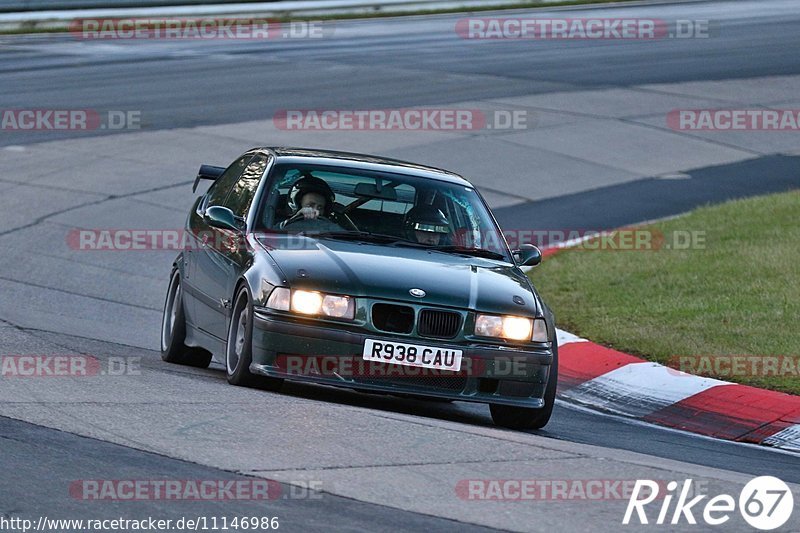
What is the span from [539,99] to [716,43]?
9.01 meters

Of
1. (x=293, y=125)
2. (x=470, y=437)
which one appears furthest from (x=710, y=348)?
(x=293, y=125)

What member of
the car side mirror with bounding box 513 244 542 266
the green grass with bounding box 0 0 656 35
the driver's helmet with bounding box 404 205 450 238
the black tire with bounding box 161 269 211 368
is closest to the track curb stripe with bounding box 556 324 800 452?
the car side mirror with bounding box 513 244 542 266

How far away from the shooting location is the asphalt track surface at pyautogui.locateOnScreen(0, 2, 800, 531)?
6.59 m

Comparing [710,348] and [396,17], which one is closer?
[710,348]

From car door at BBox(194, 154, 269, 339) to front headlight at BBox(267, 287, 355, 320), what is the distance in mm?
670

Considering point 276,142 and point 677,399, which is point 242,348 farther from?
point 276,142

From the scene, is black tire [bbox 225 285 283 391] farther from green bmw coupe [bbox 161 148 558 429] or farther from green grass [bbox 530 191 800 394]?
green grass [bbox 530 191 800 394]

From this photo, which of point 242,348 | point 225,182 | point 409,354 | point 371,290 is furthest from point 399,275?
point 225,182

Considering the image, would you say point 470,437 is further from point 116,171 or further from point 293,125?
point 293,125

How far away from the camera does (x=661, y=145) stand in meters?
22.9

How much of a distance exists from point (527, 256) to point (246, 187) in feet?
6.22

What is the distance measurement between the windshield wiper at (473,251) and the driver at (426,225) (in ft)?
0.31

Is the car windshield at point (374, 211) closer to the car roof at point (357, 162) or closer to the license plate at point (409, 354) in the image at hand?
the car roof at point (357, 162)

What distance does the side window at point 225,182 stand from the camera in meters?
10.5
